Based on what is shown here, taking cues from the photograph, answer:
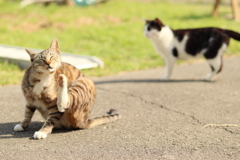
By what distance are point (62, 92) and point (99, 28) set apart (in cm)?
698

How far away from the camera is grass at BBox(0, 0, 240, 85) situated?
8.95 meters

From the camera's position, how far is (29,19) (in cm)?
1107

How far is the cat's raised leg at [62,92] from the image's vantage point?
3.96 metres

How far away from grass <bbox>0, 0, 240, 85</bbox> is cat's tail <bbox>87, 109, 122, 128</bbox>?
272 cm

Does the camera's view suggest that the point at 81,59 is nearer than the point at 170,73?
No

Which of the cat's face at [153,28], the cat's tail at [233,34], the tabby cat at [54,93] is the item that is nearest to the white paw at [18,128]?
the tabby cat at [54,93]

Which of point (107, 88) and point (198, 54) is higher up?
point (198, 54)

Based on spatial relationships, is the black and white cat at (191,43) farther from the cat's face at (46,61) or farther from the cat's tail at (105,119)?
the cat's face at (46,61)

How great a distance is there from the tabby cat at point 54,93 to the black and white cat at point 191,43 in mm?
3203

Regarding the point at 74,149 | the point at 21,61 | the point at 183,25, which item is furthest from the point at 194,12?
the point at 74,149

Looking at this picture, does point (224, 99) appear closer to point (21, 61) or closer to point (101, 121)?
point (101, 121)

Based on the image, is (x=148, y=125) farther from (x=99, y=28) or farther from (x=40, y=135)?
(x=99, y=28)

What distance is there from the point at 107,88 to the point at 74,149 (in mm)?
2894

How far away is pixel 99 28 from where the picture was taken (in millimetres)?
10797
